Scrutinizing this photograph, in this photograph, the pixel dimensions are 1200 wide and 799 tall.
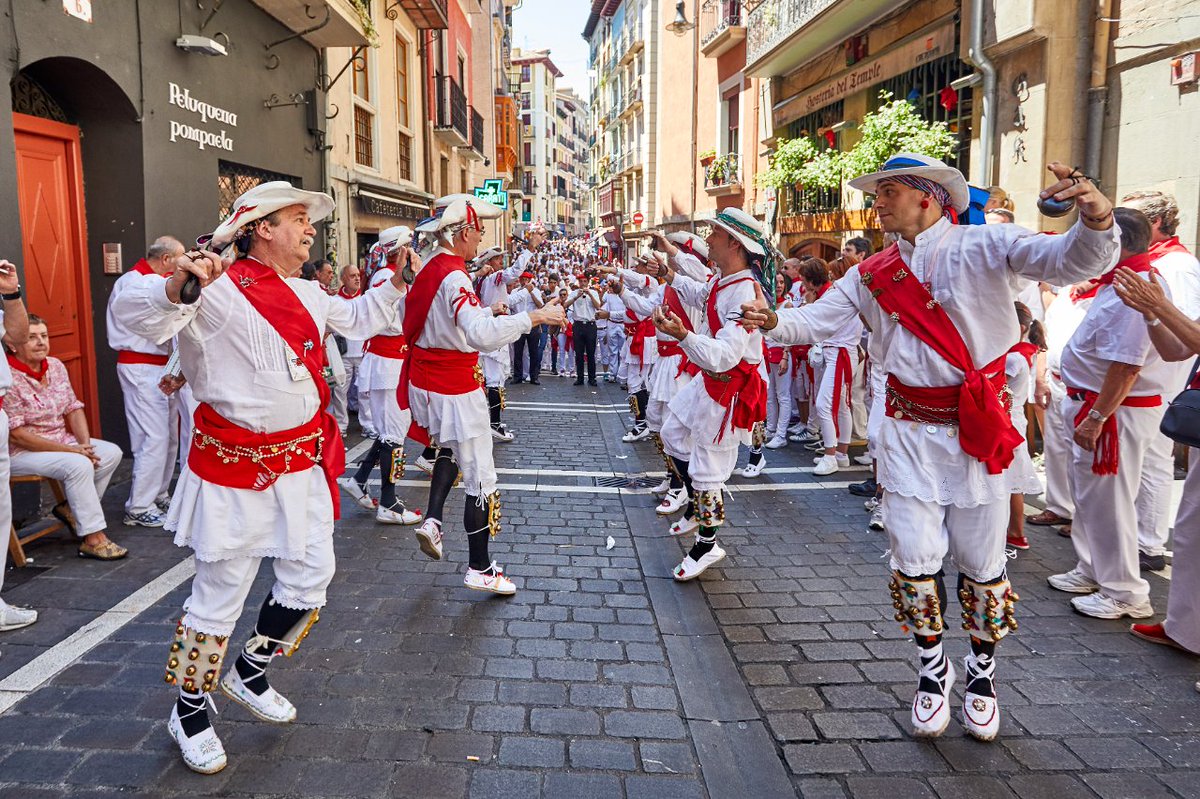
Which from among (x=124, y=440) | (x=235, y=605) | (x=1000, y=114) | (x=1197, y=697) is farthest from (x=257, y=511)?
(x=1000, y=114)

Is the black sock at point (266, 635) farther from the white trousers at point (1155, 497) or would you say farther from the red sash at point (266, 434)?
the white trousers at point (1155, 497)

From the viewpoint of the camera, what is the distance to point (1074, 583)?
5.01 m

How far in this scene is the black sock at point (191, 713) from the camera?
312 centimetres

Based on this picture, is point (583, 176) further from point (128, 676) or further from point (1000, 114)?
point (128, 676)

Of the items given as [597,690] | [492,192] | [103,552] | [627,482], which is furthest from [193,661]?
[492,192]

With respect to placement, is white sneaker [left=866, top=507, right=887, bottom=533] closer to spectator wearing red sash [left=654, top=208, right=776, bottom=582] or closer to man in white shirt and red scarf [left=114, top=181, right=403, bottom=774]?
spectator wearing red sash [left=654, top=208, right=776, bottom=582]

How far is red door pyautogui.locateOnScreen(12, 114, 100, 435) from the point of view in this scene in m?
7.02

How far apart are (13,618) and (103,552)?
108 cm

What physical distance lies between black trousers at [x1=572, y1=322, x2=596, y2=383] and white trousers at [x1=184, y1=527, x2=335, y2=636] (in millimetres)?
11558

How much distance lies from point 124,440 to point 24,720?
5543 mm

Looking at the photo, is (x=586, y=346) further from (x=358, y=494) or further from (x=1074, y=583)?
(x=1074, y=583)

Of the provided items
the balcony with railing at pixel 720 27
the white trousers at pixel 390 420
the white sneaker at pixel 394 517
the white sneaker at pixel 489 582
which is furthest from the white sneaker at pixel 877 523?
the balcony with railing at pixel 720 27

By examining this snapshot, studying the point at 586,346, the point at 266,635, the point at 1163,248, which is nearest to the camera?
the point at 266,635

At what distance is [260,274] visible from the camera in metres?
3.23
